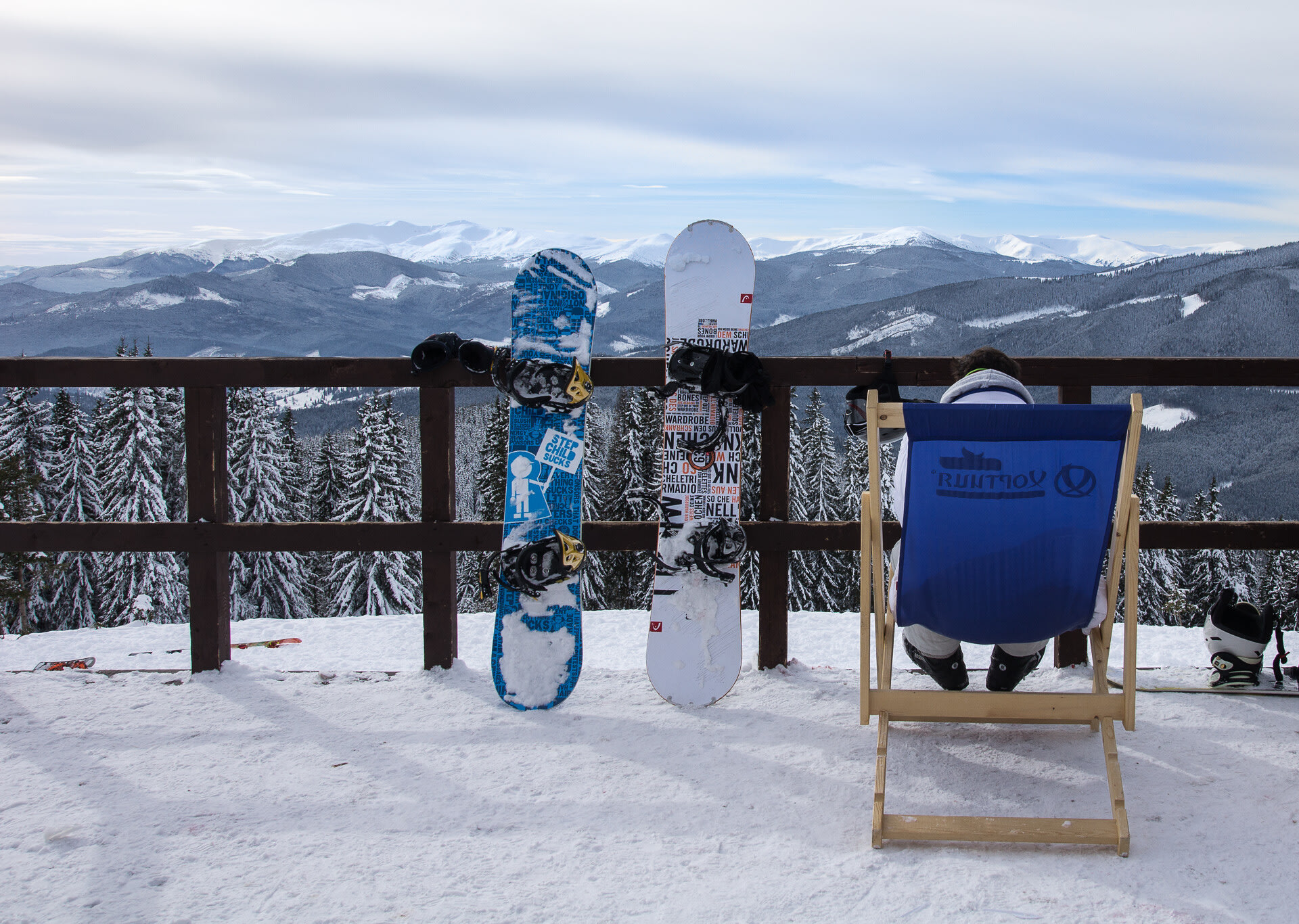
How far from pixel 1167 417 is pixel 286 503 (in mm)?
86036

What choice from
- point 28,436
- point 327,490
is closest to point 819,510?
point 327,490

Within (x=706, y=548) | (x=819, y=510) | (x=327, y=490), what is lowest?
(x=819, y=510)

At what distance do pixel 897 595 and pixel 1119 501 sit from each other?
654 millimetres

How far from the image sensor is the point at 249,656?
4.91m

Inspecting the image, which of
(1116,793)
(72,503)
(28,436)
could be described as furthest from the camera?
(28,436)

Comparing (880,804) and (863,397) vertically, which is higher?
(863,397)

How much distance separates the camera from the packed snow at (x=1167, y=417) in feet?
257

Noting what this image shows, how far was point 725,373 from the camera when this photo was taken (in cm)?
310

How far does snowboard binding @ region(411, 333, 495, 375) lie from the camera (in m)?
3.13

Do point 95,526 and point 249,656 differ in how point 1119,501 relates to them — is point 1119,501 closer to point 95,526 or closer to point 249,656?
point 95,526

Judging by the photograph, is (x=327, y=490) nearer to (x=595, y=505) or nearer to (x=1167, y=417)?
(x=595, y=505)

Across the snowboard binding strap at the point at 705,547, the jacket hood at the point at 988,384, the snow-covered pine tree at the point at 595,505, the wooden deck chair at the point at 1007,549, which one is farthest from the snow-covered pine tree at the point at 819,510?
the wooden deck chair at the point at 1007,549

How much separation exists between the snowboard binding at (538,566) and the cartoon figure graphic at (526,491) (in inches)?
5.6

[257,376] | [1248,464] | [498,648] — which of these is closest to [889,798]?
[498,648]
